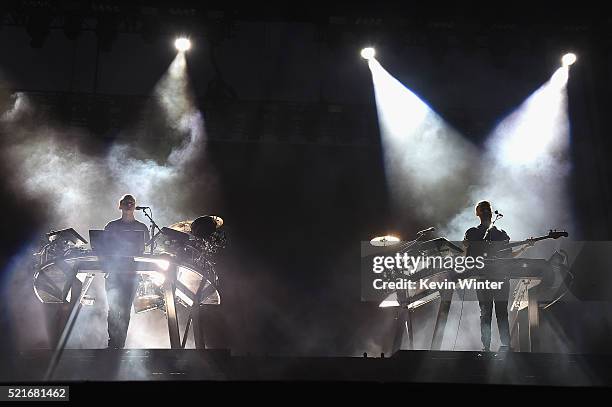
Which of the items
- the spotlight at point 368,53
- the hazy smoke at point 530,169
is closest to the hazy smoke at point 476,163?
the hazy smoke at point 530,169

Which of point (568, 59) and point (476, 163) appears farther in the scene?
point (476, 163)

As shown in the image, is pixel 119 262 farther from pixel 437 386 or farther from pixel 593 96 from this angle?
pixel 593 96

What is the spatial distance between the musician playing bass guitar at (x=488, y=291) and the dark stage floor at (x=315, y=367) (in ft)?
3.98

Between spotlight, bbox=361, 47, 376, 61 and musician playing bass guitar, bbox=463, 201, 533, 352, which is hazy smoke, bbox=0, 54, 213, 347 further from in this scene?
musician playing bass guitar, bbox=463, 201, 533, 352

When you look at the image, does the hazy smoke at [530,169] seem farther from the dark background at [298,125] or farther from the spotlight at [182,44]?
the spotlight at [182,44]

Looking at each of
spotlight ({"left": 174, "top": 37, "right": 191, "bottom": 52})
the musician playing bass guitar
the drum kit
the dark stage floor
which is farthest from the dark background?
the dark stage floor

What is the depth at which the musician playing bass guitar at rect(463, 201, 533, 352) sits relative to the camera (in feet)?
20.5

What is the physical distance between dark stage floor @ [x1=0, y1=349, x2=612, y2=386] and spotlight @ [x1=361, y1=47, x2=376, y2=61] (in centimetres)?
636

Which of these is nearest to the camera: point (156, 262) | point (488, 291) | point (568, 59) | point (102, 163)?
point (156, 262)

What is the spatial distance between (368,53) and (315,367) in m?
6.80

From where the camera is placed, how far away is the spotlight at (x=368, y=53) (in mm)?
10320

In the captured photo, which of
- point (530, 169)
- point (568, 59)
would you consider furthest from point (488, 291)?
point (568, 59)

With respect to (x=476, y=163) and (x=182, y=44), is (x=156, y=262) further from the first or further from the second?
(x=476, y=163)

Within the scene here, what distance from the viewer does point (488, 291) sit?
6316mm
